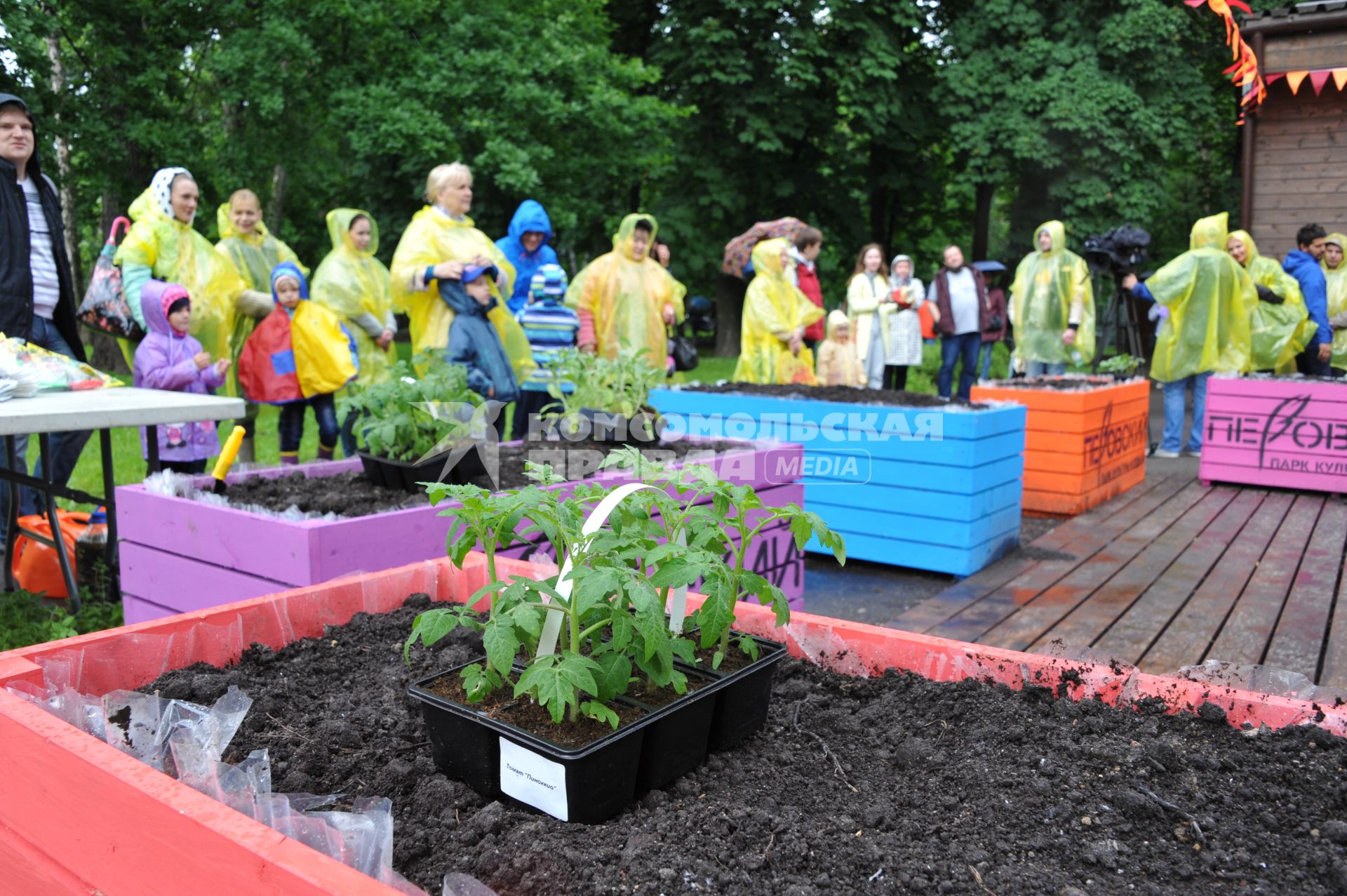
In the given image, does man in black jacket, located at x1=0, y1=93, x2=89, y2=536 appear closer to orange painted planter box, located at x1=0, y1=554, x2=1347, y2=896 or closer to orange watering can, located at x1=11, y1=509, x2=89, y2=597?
orange watering can, located at x1=11, y1=509, x2=89, y2=597

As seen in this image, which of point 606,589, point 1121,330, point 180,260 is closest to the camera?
point 606,589

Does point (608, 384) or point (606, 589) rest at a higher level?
point (608, 384)

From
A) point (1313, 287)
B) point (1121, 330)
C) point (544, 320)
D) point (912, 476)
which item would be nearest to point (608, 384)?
point (912, 476)

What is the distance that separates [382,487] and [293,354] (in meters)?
2.71

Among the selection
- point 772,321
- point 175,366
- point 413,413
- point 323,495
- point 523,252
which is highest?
point 523,252

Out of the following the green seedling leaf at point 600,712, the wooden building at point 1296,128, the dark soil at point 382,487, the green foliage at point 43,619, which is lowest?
the green foliage at point 43,619

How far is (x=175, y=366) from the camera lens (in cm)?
462

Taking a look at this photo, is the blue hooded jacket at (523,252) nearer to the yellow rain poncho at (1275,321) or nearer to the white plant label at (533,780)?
the white plant label at (533,780)

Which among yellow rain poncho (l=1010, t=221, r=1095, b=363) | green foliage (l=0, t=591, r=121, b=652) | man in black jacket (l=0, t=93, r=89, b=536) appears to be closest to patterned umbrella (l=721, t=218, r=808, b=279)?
yellow rain poncho (l=1010, t=221, r=1095, b=363)

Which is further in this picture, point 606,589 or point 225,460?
point 225,460

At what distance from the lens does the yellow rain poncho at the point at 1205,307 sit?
26.7ft

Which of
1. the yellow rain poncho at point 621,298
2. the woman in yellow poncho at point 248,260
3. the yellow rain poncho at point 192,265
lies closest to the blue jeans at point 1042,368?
the yellow rain poncho at point 621,298

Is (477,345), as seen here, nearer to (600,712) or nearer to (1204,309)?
(600,712)

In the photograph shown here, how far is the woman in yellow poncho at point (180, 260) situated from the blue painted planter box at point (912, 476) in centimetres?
259
